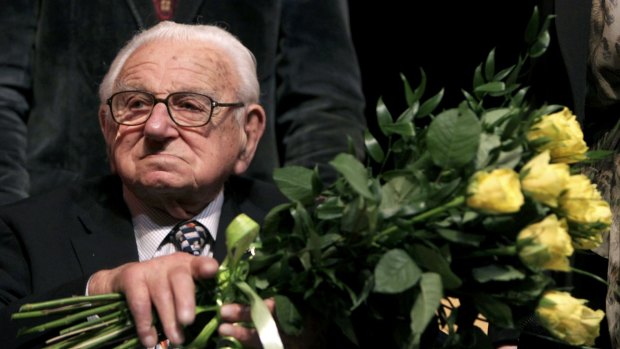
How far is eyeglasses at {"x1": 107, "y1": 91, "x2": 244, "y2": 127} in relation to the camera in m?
1.92

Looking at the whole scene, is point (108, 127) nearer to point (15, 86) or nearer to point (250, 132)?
point (250, 132)

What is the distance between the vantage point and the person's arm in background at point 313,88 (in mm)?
2441

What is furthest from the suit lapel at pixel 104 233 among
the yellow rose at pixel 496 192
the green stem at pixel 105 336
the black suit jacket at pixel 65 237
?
the yellow rose at pixel 496 192

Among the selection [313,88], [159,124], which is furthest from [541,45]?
[313,88]

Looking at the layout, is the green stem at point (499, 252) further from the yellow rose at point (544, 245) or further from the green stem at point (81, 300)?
the green stem at point (81, 300)

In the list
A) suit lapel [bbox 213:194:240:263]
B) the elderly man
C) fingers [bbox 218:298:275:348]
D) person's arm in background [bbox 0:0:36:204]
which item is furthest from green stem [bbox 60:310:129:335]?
person's arm in background [bbox 0:0:36:204]

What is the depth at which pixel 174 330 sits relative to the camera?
1394 mm

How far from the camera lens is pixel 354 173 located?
128 centimetres

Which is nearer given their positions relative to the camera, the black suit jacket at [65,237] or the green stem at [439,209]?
the green stem at [439,209]

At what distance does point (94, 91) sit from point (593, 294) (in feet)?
3.52

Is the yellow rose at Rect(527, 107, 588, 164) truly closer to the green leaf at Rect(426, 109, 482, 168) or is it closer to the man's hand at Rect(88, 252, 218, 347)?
the green leaf at Rect(426, 109, 482, 168)

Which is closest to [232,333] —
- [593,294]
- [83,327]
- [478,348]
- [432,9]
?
[83,327]

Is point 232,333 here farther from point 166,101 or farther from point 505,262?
point 166,101

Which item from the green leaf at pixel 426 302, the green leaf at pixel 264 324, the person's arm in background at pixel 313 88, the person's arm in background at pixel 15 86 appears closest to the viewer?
the green leaf at pixel 426 302
